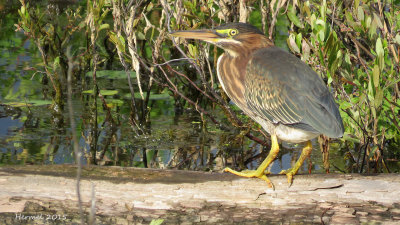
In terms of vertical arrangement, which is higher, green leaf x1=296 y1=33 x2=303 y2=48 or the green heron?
green leaf x1=296 y1=33 x2=303 y2=48

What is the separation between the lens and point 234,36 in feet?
14.4

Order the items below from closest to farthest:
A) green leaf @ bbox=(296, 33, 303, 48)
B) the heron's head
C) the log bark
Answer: the log bark, the heron's head, green leaf @ bbox=(296, 33, 303, 48)

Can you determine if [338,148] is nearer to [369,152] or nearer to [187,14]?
[369,152]

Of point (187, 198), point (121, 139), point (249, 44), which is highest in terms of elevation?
point (249, 44)

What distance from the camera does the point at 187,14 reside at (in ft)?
18.2

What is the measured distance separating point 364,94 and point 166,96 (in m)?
3.09

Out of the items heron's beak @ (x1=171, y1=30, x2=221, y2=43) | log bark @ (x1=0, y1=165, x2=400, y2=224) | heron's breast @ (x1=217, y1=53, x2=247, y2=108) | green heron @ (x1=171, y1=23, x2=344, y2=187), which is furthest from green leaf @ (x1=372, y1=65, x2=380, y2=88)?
heron's beak @ (x1=171, y1=30, x2=221, y2=43)

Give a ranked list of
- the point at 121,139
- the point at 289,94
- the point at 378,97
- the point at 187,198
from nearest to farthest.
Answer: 1. the point at 187,198
2. the point at 289,94
3. the point at 378,97
4. the point at 121,139

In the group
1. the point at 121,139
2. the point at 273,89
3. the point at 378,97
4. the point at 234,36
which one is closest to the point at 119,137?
the point at 121,139

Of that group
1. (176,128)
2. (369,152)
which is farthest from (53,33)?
(369,152)

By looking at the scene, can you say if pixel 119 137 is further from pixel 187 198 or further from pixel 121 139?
pixel 187 198

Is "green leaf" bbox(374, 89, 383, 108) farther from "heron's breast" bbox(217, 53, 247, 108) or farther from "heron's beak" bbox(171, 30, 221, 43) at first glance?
"heron's beak" bbox(171, 30, 221, 43)

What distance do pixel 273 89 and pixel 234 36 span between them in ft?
1.57

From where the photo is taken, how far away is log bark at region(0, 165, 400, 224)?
3.88 metres
